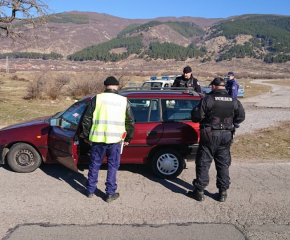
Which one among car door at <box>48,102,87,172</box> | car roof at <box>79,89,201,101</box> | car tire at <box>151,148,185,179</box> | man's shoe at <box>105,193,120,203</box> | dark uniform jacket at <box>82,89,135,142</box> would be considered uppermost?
car roof at <box>79,89,201,101</box>

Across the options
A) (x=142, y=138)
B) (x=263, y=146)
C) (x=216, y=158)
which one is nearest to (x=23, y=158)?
(x=142, y=138)

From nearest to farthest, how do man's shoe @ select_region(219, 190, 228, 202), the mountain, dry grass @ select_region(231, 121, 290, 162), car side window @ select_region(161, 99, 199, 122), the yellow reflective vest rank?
1. the yellow reflective vest
2. man's shoe @ select_region(219, 190, 228, 202)
3. car side window @ select_region(161, 99, 199, 122)
4. dry grass @ select_region(231, 121, 290, 162)
5. the mountain

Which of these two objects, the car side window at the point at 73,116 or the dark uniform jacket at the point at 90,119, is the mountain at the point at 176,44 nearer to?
the car side window at the point at 73,116

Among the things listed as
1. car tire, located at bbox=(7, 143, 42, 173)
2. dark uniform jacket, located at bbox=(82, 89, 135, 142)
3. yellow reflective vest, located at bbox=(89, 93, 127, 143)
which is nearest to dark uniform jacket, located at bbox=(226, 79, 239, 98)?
dark uniform jacket, located at bbox=(82, 89, 135, 142)

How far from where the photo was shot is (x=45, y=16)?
1507 centimetres

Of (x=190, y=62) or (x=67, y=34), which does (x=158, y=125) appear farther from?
(x=67, y=34)

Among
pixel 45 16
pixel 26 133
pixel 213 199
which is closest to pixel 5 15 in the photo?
pixel 45 16

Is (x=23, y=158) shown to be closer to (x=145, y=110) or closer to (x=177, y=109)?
(x=145, y=110)

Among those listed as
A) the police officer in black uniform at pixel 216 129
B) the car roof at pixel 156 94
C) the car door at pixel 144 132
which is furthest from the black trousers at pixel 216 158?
the car roof at pixel 156 94

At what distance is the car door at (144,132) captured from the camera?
18.6 feet

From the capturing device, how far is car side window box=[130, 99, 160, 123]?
18.9 ft

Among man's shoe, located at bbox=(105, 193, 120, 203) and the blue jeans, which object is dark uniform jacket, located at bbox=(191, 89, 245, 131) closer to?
the blue jeans

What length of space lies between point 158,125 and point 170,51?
131 meters

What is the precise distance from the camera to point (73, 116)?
572 centimetres
